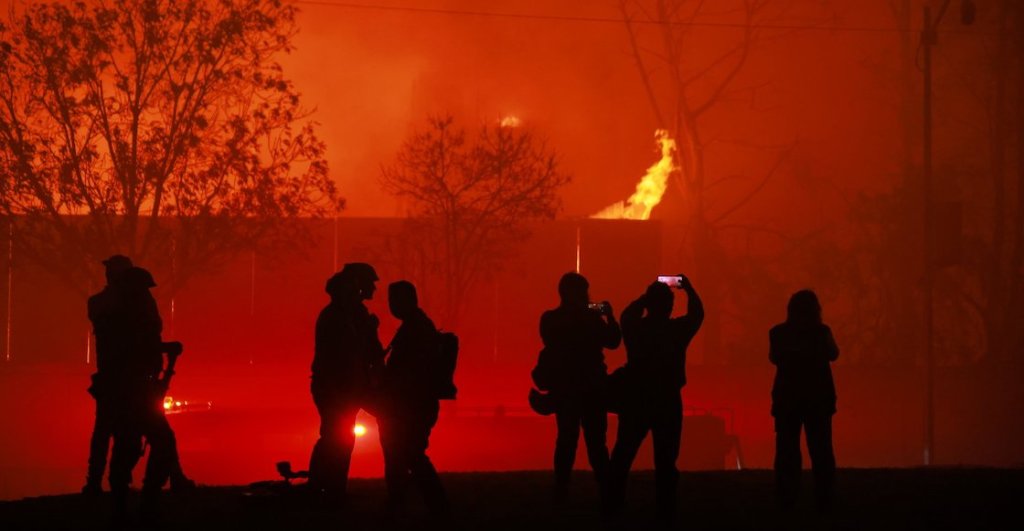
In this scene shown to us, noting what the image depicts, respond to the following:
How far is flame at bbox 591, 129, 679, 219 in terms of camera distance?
36250 millimetres

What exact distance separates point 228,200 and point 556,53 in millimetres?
14511

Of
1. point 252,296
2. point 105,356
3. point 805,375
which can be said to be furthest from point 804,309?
point 252,296

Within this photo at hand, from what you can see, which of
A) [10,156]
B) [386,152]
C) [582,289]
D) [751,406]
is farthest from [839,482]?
[386,152]

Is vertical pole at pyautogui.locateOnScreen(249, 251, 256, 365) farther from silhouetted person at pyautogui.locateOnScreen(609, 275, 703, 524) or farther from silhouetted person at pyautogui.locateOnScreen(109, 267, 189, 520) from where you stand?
silhouetted person at pyautogui.locateOnScreen(609, 275, 703, 524)

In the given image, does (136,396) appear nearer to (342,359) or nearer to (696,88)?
(342,359)

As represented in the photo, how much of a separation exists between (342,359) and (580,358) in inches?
66.8

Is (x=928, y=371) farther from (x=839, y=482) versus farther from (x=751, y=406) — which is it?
(x=839, y=482)

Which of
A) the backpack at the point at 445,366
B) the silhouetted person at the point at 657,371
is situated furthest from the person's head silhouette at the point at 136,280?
the silhouetted person at the point at 657,371

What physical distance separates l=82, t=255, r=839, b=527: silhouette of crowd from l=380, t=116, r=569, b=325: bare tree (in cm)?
1966

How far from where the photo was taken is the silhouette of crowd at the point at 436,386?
27.4 ft

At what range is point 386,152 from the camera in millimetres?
34969

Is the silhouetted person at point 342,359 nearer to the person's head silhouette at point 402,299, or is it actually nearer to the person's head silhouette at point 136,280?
the person's head silhouette at point 402,299

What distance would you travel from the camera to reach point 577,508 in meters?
9.67

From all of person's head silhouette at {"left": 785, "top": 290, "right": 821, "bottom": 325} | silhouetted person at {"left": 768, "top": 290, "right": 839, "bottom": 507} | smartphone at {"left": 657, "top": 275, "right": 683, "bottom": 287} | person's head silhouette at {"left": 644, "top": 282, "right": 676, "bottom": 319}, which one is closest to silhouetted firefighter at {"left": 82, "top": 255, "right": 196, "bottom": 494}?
person's head silhouette at {"left": 644, "top": 282, "right": 676, "bottom": 319}
